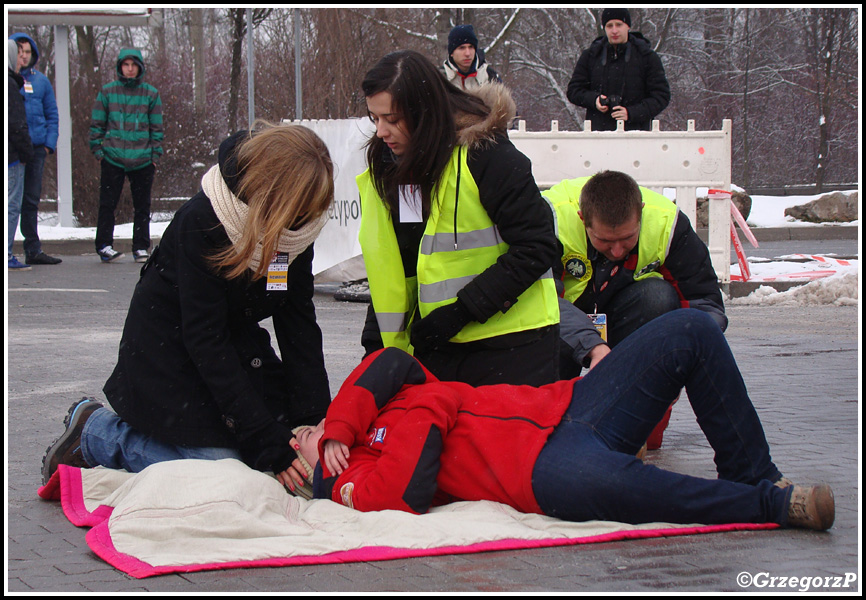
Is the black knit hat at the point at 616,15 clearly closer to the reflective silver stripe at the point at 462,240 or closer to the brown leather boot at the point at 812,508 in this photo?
the reflective silver stripe at the point at 462,240

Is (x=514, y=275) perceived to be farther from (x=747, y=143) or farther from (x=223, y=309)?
(x=747, y=143)

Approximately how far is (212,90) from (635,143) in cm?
2743

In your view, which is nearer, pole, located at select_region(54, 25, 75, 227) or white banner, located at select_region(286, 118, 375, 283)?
white banner, located at select_region(286, 118, 375, 283)

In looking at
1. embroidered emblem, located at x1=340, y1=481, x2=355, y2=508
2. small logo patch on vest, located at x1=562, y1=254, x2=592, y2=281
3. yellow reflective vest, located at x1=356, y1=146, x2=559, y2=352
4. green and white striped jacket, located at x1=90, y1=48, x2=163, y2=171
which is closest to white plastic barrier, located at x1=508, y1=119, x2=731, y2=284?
green and white striped jacket, located at x1=90, y1=48, x2=163, y2=171

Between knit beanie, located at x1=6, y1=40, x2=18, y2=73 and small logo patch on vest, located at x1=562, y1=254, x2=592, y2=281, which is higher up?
knit beanie, located at x1=6, y1=40, x2=18, y2=73

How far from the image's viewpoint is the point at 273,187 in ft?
11.1

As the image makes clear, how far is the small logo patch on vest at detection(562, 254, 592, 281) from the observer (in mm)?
4477

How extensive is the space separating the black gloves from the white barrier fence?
534 cm

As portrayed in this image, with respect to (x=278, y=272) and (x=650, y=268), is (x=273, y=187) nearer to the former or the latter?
(x=278, y=272)

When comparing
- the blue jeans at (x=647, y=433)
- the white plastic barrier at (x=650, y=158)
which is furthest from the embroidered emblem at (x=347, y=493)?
the white plastic barrier at (x=650, y=158)

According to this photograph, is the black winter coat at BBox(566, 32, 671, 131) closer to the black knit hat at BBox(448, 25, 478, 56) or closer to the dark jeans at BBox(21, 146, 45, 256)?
the black knit hat at BBox(448, 25, 478, 56)

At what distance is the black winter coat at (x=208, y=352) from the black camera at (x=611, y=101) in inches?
234

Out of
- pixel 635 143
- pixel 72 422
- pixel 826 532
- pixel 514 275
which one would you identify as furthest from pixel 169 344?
pixel 635 143

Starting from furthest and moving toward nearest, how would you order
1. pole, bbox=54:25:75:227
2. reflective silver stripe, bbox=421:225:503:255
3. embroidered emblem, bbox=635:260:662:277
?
pole, bbox=54:25:75:227 < embroidered emblem, bbox=635:260:662:277 < reflective silver stripe, bbox=421:225:503:255
